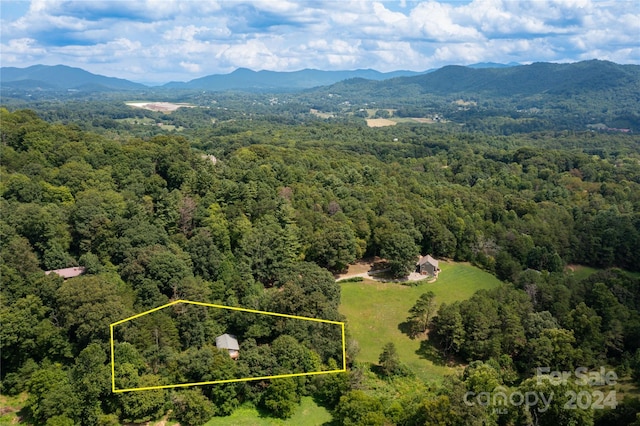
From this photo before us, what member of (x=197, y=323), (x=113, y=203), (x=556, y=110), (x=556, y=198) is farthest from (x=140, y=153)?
(x=556, y=110)

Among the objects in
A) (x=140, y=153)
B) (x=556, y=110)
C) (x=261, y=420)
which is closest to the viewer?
(x=261, y=420)

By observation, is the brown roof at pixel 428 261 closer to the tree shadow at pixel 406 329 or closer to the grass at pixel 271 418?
the tree shadow at pixel 406 329

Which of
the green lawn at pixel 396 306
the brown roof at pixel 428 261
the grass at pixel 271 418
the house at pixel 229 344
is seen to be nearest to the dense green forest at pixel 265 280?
the grass at pixel 271 418

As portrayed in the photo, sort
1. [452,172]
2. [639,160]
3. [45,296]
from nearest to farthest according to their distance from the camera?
1. [45,296]
2. [452,172]
3. [639,160]

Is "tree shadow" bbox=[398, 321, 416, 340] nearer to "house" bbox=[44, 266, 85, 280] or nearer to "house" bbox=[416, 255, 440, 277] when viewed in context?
"house" bbox=[416, 255, 440, 277]

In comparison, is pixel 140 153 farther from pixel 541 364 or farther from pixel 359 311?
pixel 541 364

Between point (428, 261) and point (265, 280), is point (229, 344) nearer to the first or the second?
point (265, 280)

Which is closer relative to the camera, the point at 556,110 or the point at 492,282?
the point at 492,282

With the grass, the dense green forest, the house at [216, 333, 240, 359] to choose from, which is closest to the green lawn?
the dense green forest
